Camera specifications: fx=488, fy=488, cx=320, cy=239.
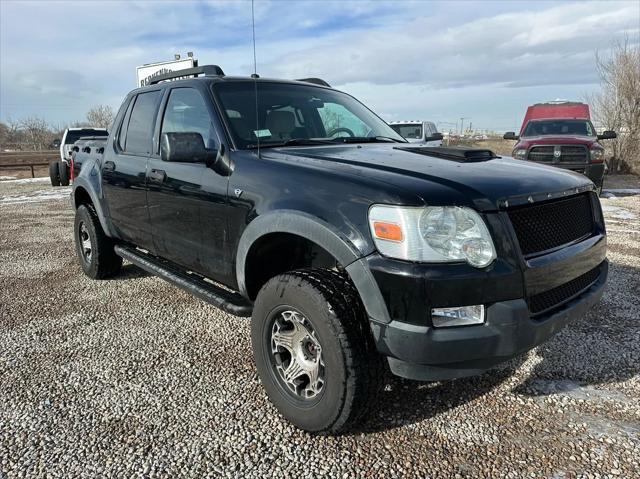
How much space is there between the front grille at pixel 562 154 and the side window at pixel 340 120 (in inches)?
349

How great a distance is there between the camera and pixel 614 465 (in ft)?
7.29

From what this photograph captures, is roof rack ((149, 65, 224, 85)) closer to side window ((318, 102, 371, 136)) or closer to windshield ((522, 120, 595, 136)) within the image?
side window ((318, 102, 371, 136))

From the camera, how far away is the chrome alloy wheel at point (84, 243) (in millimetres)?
5227

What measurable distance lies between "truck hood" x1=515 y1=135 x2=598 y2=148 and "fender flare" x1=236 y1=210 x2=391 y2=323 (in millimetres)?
10496

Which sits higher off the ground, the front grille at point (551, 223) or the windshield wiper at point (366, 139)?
the windshield wiper at point (366, 139)

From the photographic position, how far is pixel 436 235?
2.07m

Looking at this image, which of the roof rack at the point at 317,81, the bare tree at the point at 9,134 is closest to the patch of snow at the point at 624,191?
the roof rack at the point at 317,81

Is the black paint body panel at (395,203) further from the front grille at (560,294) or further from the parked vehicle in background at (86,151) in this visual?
the parked vehicle in background at (86,151)

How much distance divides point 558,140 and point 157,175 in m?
10.4

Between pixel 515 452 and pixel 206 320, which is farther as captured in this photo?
pixel 206 320

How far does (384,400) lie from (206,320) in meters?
1.83

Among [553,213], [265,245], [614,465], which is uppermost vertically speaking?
[553,213]

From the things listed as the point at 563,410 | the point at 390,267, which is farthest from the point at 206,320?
the point at 563,410

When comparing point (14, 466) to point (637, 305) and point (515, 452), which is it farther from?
point (637, 305)
